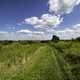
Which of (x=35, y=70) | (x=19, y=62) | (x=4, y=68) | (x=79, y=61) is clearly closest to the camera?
(x=35, y=70)

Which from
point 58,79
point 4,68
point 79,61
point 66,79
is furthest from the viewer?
point 79,61

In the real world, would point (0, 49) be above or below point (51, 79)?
above

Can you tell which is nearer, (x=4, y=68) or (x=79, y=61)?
(x=4, y=68)

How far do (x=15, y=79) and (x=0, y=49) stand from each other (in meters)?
55.2

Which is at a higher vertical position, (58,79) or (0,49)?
(0,49)

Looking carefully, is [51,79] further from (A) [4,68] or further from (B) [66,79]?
(A) [4,68]

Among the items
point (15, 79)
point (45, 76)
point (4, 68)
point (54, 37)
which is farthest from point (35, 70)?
point (54, 37)

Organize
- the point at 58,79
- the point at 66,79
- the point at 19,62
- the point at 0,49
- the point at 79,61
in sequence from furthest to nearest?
the point at 0,49 → the point at 19,62 → the point at 79,61 → the point at 66,79 → the point at 58,79

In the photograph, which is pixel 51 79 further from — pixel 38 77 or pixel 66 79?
pixel 66 79

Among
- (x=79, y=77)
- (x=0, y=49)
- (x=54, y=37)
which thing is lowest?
(x=79, y=77)

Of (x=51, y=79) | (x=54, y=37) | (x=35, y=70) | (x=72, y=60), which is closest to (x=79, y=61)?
(x=72, y=60)

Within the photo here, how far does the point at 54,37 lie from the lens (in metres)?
190

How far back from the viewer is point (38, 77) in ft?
85.8

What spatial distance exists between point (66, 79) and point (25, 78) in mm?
6757
